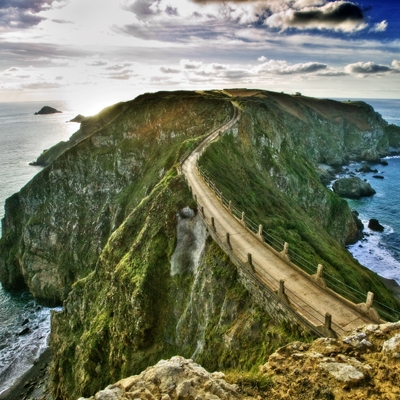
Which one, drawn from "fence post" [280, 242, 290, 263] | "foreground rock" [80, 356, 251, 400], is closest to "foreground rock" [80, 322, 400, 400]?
"foreground rock" [80, 356, 251, 400]

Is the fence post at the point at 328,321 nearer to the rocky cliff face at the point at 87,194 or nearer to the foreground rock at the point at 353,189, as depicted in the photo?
the rocky cliff face at the point at 87,194

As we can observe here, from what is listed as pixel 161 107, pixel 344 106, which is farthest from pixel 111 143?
pixel 344 106

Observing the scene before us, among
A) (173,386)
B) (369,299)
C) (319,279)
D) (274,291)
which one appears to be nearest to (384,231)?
(319,279)

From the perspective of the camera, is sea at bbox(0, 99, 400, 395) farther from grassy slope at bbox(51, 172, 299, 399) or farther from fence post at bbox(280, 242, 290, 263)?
fence post at bbox(280, 242, 290, 263)

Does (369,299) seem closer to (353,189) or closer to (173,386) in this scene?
(173,386)

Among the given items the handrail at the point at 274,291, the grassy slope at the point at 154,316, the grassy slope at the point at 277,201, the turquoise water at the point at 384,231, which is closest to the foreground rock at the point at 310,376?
the handrail at the point at 274,291

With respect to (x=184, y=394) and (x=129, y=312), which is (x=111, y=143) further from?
(x=184, y=394)
